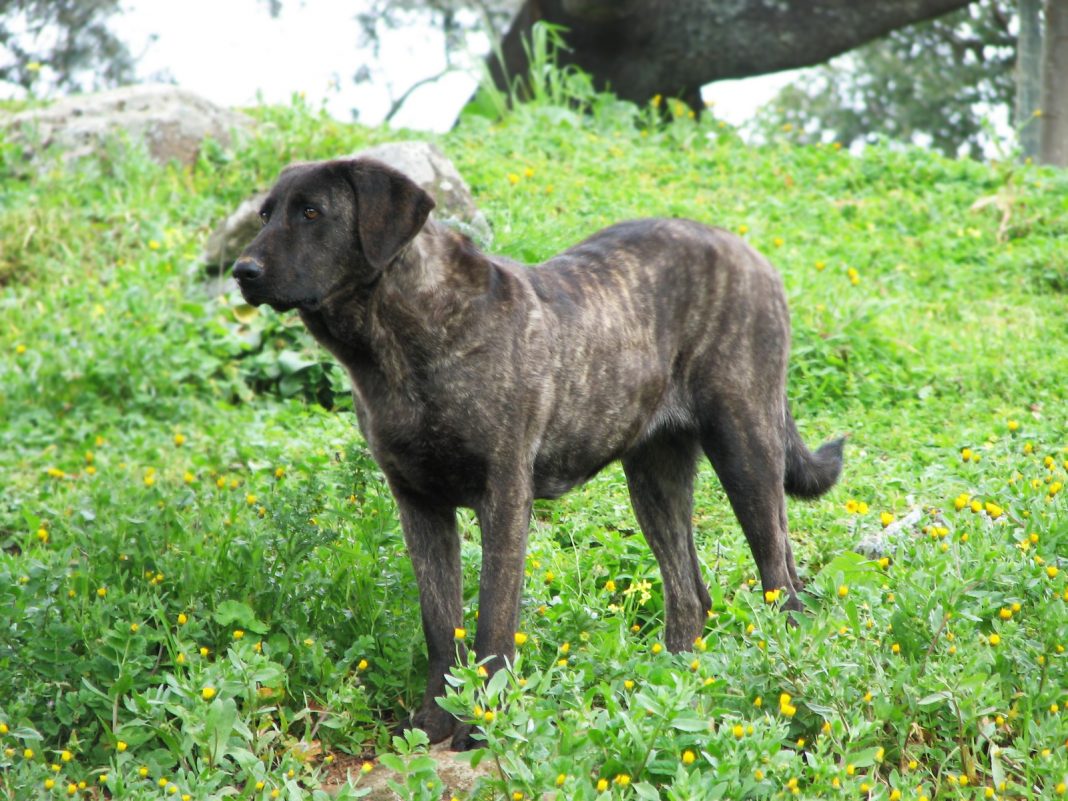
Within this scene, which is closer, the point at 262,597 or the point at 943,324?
the point at 262,597

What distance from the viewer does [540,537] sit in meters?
6.11

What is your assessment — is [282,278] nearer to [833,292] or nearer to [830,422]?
[830,422]

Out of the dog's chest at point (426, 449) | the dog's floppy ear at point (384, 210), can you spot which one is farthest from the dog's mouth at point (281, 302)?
the dog's chest at point (426, 449)

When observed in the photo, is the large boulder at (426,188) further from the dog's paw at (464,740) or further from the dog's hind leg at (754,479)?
the dog's paw at (464,740)

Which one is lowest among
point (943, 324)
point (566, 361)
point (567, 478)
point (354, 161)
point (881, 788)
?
point (943, 324)

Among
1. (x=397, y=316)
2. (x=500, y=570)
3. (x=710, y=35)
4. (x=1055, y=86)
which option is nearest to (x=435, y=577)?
(x=500, y=570)

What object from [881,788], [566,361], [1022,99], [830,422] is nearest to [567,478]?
[566,361]

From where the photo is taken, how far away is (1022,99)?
43.3ft

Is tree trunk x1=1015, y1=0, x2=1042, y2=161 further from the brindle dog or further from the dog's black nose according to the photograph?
the dog's black nose

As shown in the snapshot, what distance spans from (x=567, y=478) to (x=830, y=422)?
3072 mm

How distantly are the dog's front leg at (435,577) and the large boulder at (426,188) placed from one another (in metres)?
A: 3.85

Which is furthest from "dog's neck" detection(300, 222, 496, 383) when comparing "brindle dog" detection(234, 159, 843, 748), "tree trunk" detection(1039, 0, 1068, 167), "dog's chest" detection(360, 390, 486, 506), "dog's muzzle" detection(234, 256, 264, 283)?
"tree trunk" detection(1039, 0, 1068, 167)

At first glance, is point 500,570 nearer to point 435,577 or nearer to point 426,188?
point 435,577

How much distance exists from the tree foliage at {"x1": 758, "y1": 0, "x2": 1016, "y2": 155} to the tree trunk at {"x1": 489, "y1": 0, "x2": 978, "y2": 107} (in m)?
5.85
